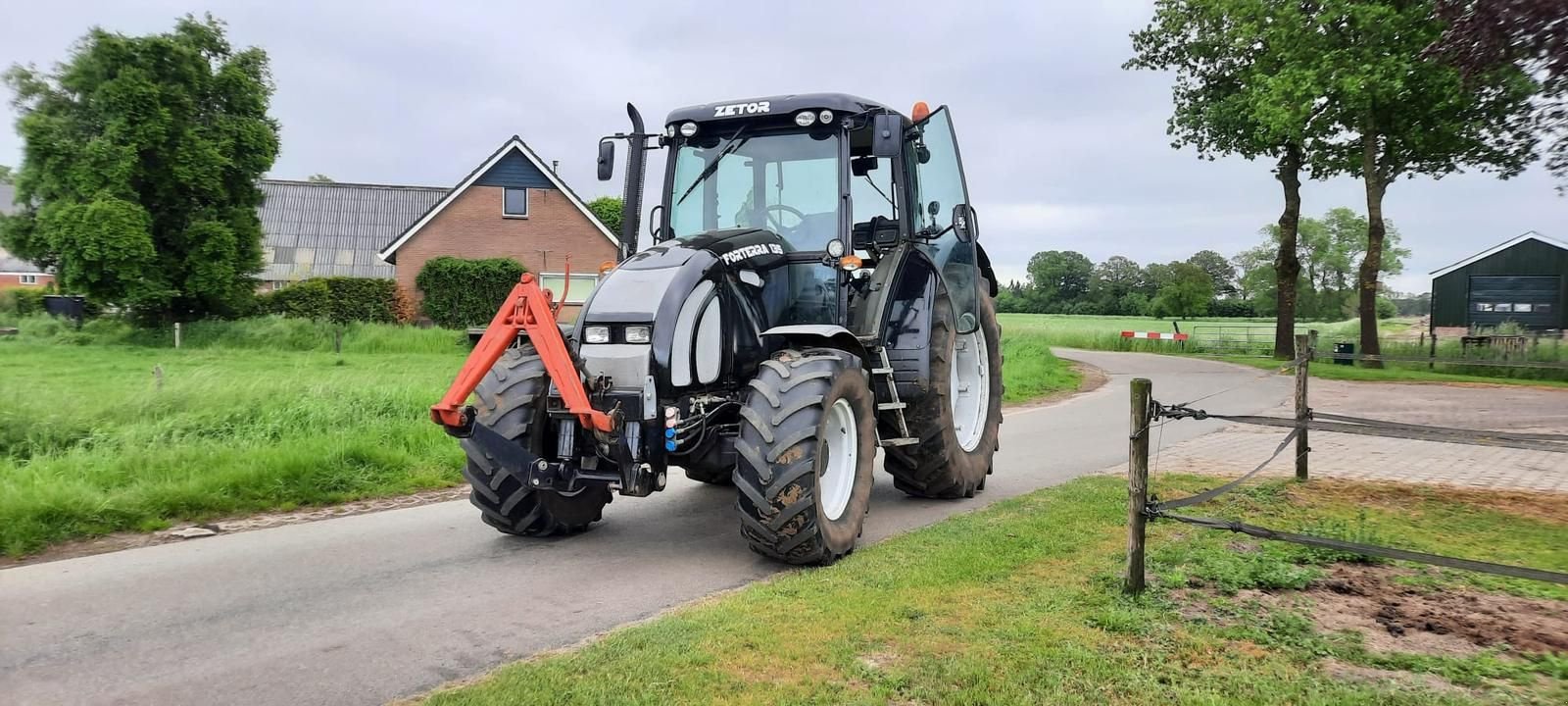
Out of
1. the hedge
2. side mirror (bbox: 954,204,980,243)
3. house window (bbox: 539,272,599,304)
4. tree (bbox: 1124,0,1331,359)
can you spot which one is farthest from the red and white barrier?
side mirror (bbox: 954,204,980,243)

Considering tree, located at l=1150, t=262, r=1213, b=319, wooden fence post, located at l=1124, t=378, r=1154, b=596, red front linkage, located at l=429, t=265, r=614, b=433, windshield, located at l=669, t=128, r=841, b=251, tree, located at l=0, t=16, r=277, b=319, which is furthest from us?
tree, located at l=1150, t=262, r=1213, b=319

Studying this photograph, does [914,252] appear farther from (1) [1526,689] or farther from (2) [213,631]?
(2) [213,631]

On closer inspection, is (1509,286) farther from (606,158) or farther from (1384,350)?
(606,158)

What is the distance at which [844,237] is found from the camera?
6.41 metres

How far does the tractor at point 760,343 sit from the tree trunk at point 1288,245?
74.4 ft

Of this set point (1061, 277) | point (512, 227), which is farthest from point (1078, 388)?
point (1061, 277)

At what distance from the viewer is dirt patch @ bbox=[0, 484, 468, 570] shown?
5.77 m

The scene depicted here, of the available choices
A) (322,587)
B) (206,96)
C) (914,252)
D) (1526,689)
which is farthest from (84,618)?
(206,96)

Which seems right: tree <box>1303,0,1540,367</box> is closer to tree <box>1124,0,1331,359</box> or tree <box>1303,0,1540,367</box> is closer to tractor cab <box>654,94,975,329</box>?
tree <box>1124,0,1331,359</box>

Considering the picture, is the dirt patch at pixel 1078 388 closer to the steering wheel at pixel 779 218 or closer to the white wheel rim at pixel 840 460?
the steering wheel at pixel 779 218

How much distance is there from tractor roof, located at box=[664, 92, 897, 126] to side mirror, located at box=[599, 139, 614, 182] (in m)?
0.54

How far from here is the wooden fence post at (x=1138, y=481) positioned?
15.3 ft

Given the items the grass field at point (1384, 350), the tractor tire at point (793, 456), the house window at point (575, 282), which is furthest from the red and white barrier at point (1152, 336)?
the tractor tire at point (793, 456)

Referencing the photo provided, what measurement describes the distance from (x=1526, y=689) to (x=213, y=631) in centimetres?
538
